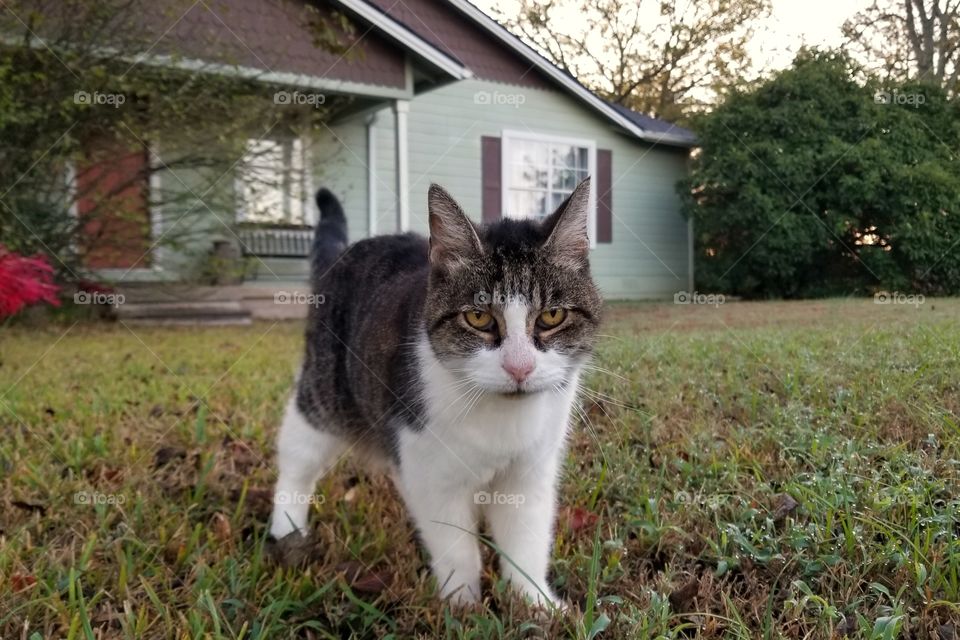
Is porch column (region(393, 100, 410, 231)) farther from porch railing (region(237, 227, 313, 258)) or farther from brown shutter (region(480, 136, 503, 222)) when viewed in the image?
porch railing (region(237, 227, 313, 258))

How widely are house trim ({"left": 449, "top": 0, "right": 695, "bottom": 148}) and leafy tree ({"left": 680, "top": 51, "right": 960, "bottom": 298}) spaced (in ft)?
1.85

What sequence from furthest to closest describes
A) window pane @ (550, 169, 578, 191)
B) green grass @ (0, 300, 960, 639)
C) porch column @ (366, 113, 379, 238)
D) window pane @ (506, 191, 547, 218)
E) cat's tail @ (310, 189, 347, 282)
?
porch column @ (366, 113, 379, 238) < window pane @ (550, 169, 578, 191) < window pane @ (506, 191, 547, 218) < cat's tail @ (310, 189, 347, 282) < green grass @ (0, 300, 960, 639)

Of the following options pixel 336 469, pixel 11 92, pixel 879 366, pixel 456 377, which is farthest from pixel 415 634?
pixel 11 92

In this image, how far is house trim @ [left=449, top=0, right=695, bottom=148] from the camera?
240 inches

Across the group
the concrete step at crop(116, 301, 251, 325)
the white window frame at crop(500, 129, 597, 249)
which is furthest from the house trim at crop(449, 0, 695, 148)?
the concrete step at crop(116, 301, 251, 325)

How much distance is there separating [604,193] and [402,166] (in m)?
2.09

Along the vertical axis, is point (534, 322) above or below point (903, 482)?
above

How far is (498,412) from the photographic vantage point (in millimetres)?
1574

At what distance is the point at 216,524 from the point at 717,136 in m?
4.75

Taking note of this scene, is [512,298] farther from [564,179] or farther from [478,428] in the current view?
[564,179]

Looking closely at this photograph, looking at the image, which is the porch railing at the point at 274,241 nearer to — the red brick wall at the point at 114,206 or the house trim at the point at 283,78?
the red brick wall at the point at 114,206

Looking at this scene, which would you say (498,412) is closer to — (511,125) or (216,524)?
(216,524)

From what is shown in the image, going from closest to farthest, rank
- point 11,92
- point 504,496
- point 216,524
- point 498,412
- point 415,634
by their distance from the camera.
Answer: point 415,634, point 498,412, point 504,496, point 216,524, point 11,92

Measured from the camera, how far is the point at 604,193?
6641 mm
